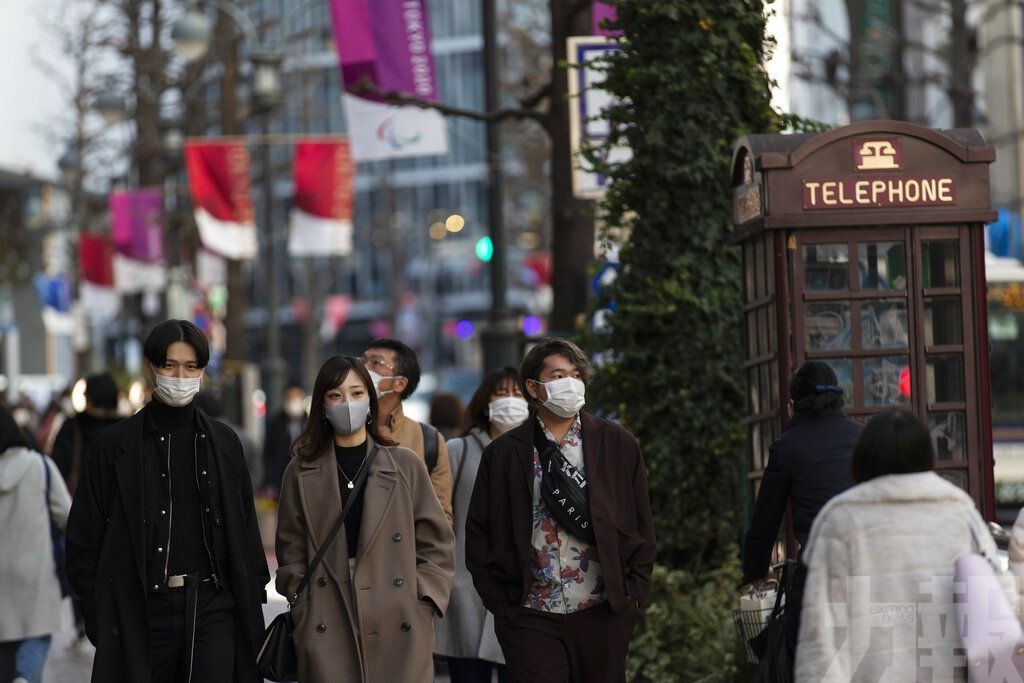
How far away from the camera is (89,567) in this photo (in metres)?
7.00

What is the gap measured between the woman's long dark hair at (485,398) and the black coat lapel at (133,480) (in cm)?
221

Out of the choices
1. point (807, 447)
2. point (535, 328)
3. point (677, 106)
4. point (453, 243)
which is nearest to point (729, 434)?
point (677, 106)

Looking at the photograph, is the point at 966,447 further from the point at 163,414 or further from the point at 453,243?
the point at 453,243

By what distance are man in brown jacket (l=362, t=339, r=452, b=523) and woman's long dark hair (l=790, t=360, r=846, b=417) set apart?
166 centimetres

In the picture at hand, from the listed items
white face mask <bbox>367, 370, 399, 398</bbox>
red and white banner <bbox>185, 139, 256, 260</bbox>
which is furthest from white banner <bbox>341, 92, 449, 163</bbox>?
white face mask <bbox>367, 370, 399, 398</bbox>

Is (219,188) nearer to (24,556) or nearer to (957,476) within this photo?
(24,556)

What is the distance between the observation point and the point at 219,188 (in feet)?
88.5

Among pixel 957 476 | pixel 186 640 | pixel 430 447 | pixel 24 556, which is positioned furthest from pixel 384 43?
pixel 186 640

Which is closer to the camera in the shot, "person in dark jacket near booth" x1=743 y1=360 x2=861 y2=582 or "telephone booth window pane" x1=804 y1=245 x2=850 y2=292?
"person in dark jacket near booth" x1=743 y1=360 x2=861 y2=582

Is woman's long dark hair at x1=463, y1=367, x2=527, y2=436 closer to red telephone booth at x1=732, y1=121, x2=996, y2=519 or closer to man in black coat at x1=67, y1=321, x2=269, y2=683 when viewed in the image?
red telephone booth at x1=732, y1=121, x2=996, y2=519

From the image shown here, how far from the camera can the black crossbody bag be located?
6996 millimetres

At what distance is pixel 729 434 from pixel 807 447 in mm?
3813

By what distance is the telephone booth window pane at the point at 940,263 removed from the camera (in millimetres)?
9188

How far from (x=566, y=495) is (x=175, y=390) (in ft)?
4.91
